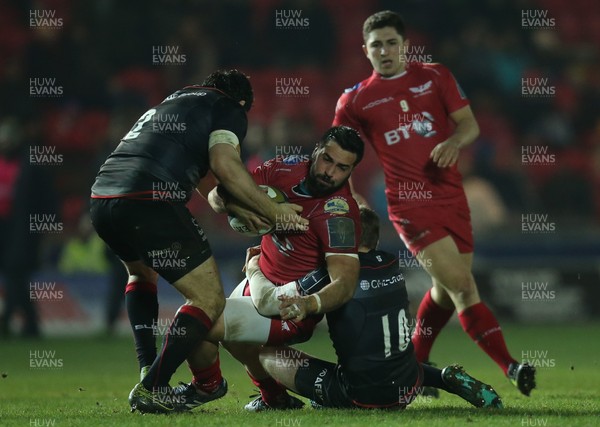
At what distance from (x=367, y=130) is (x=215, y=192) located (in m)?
1.48

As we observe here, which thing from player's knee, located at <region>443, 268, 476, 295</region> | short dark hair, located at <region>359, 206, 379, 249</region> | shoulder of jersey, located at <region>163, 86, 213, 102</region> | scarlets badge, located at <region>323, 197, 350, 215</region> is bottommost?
player's knee, located at <region>443, 268, 476, 295</region>

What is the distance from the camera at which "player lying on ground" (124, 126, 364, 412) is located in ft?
17.2

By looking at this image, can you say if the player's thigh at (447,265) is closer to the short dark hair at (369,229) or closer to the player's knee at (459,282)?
the player's knee at (459,282)

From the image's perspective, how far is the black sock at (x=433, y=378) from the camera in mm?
5574

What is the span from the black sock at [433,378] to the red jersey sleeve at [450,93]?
1946 mm

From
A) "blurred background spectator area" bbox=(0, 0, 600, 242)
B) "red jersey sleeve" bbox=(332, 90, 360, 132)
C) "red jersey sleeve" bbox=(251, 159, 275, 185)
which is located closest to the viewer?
"red jersey sleeve" bbox=(251, 159, 275, 185)

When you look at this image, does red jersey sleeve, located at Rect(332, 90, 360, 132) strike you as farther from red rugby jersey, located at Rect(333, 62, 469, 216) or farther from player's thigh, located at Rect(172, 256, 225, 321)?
player's thigh, located at Rect(172, 256, 225, 321)

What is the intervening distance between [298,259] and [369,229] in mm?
434

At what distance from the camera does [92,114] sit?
1416cm

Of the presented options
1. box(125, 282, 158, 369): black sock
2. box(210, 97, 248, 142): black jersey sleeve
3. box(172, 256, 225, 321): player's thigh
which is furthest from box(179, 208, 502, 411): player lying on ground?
box(210, 97, 248, 142): black jersey sleeve

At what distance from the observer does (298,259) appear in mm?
5660

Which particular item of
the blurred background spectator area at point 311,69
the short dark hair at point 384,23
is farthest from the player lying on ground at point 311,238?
the blurred background spectator area at point 311,69

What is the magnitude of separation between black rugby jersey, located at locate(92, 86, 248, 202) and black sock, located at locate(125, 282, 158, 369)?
28.3 inches

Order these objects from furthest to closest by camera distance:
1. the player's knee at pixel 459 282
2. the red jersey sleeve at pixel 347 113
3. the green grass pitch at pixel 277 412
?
1. the red jersey sleeve at pixel 347 113
2. the player's knee at pixel 459 282
3. the green grass pitch at pixel 277 412
